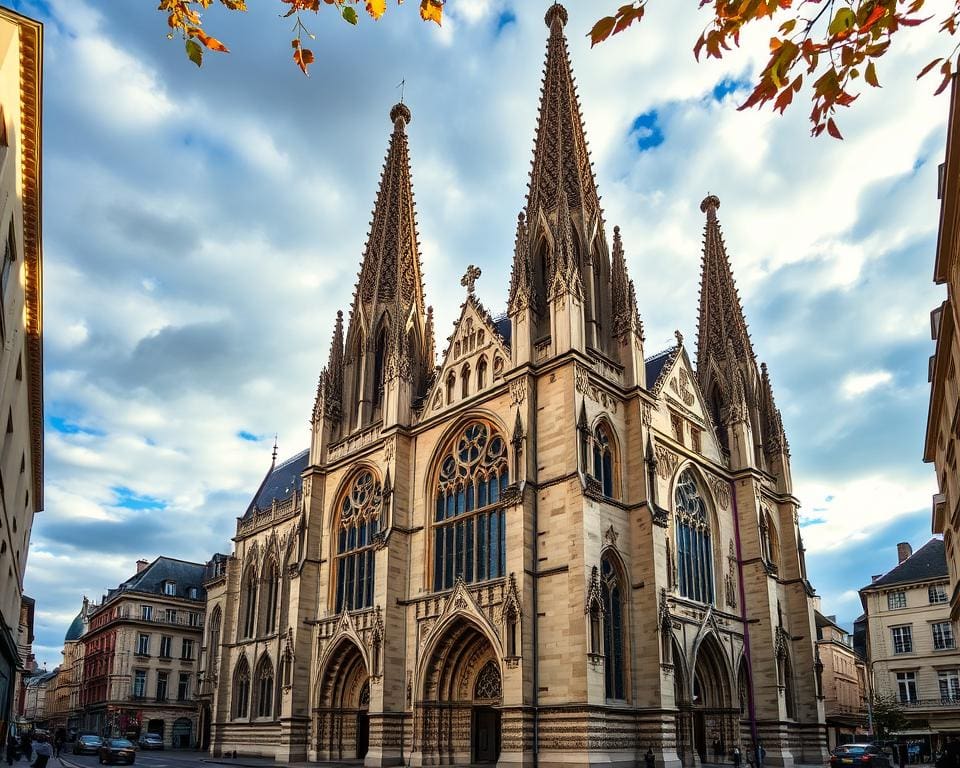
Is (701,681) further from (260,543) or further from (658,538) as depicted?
(260,543)

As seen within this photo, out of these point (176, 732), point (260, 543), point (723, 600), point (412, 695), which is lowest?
point (176, 732)

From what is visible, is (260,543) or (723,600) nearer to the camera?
(723,600)

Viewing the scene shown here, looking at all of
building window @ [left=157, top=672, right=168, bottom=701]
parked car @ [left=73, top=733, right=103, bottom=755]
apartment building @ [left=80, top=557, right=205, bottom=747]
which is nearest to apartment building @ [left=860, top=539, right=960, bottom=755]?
parked car @ [left=73, top=733, right=103, bottom=755]

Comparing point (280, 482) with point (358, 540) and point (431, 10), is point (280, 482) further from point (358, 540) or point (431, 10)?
point (431, 10)

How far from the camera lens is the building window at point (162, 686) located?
6709 cm

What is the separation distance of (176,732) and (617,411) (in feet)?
174

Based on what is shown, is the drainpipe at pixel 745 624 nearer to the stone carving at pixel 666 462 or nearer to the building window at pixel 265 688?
the stone carving at pixel 666 462

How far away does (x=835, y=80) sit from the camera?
19.7 ft

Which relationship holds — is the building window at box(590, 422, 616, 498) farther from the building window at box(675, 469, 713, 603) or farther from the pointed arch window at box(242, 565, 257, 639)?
the pointed arch window at box(242, 565, 257, 639)

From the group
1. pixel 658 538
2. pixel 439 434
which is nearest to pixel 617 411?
pixel 658 538

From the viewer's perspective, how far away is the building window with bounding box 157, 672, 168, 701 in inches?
2641

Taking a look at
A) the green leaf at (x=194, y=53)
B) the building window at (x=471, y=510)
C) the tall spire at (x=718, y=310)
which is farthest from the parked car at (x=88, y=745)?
the green leaf at (x=194, y=53)

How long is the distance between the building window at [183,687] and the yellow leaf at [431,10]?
235 ft

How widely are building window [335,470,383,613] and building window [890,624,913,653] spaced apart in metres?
36.7
